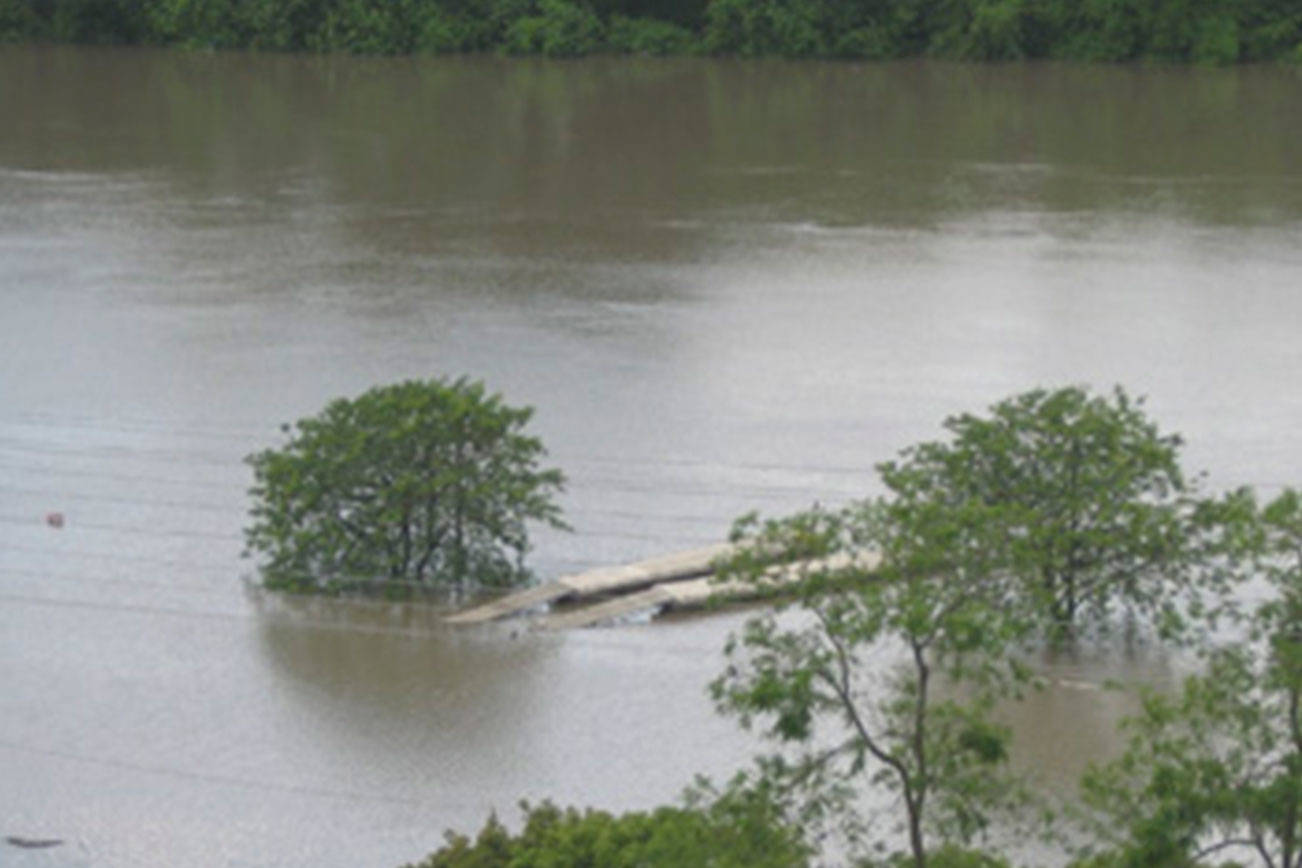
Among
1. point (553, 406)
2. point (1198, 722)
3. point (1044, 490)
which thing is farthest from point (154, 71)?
point (1198, 722)

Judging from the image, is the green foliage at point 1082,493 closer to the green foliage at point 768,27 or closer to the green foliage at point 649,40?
the green foliage at point 768,27

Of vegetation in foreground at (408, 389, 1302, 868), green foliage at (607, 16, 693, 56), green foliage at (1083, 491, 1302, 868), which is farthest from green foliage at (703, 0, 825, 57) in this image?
green foliage at (1083, 491, 1302, 868)

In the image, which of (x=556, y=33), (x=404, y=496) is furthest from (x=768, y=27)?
(x=404, y=496)

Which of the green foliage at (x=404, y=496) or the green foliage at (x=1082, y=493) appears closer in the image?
the green foliage at (x=1082, y=493)

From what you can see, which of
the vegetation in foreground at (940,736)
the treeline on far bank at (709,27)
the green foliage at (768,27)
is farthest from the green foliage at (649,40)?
the vegetation in foreground at (940,736)

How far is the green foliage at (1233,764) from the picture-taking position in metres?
8.38

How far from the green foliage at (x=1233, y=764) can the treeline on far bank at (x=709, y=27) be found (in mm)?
28526

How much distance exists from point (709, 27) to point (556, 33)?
2077 mm

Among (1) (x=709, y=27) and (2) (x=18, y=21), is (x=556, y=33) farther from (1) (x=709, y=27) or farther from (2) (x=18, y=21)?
(2) (x=18, y=21)

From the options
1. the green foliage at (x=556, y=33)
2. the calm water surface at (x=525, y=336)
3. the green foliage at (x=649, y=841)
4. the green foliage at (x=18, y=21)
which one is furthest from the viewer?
the green foliage at (x=18, y=21)

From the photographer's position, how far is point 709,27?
128 feet

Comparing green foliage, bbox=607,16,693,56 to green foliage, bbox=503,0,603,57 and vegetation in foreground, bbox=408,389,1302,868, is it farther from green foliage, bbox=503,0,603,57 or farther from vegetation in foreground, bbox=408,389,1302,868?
vegetation in foreground, bbox=408,389,1302,868

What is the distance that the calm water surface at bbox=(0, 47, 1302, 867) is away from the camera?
1274 centimetres

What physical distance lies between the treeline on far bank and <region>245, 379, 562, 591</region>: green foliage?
22.9 m
